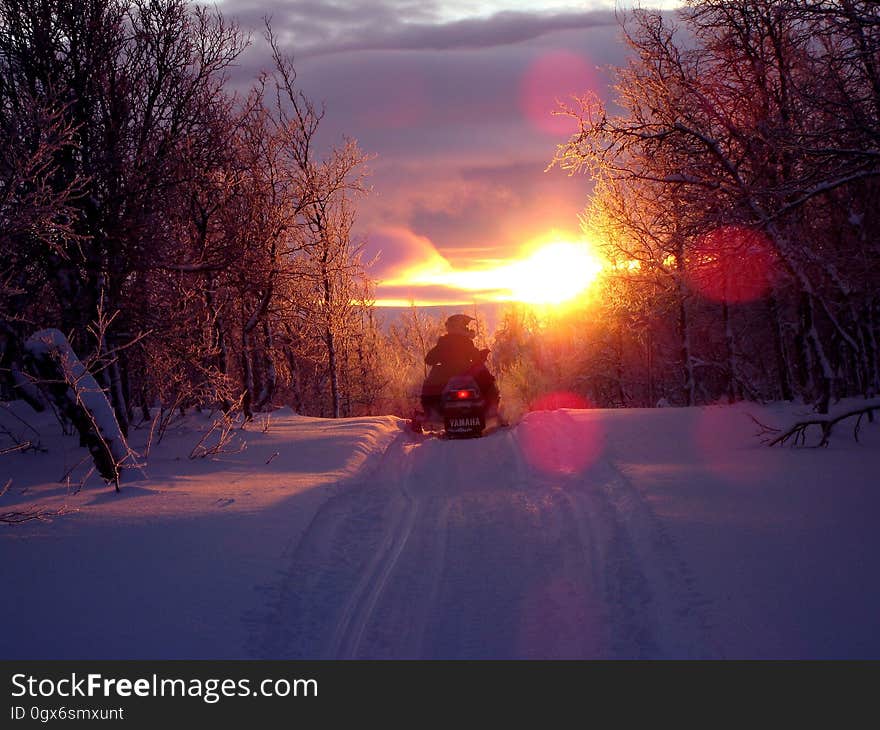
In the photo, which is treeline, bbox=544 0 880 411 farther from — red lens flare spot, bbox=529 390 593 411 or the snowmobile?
red lens flare spot, bbox=529 390 593 411

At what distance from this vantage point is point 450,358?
19891mm

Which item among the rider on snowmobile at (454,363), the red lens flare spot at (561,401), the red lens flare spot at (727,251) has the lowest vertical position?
the red lens flare spot at (561,401)

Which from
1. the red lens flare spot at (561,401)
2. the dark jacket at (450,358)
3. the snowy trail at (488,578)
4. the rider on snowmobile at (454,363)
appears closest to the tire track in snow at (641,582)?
the snowy trail at (488,578)

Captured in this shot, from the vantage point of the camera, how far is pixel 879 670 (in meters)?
4.29

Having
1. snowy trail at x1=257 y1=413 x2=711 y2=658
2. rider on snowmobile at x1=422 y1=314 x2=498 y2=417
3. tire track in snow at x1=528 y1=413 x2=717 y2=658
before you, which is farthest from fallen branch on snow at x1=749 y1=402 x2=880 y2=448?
rider on snowmobile at x1=422 y1=314 x2=498 y2=417

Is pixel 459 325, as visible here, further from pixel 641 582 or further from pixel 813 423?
pixel 641 582

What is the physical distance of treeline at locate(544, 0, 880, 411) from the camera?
8852mm

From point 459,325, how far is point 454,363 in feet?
4.12

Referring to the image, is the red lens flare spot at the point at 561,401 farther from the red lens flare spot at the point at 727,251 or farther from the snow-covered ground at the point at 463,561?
the snow-covered ground at the point at 463,561

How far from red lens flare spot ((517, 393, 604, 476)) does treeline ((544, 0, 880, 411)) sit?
3.45 meters

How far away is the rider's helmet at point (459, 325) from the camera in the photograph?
66.1 feet

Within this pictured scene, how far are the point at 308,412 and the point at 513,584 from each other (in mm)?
35563

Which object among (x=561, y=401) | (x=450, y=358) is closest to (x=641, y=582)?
(x=450, y=358)

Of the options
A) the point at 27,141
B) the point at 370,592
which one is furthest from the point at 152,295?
the point at 370,592
